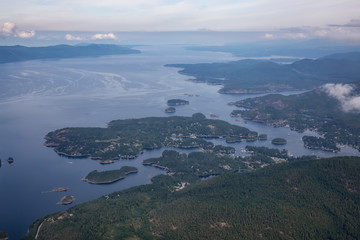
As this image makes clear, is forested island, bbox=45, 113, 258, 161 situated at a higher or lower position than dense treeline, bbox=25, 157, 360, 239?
lower

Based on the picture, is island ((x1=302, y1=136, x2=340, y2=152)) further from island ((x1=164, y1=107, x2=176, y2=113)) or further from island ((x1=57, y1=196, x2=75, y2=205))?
island ((x1=57, y1=196, x2=75, y2=205))

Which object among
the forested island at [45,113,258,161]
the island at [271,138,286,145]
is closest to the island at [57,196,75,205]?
the forested island at [45,113,258,161]

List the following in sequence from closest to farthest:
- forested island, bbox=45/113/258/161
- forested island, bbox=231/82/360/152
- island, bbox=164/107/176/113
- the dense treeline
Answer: the dense treeline → forested island, bbox=45/113/258/161 → forested island, bbox=231/82/360/152 → island, bbox=164/107/176/113

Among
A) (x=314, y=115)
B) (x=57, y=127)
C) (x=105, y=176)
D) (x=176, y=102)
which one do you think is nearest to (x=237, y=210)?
(x=105, y=176)

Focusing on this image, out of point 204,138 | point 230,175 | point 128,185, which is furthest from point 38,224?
point 204,138

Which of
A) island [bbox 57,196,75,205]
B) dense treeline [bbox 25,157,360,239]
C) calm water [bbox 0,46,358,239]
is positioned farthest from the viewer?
calm water [bbox 0,46,358,239]

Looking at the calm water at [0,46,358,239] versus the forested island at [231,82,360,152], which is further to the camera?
the forested island at [231,82,360,152]

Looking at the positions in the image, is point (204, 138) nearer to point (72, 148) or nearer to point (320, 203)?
point (72, 148)
